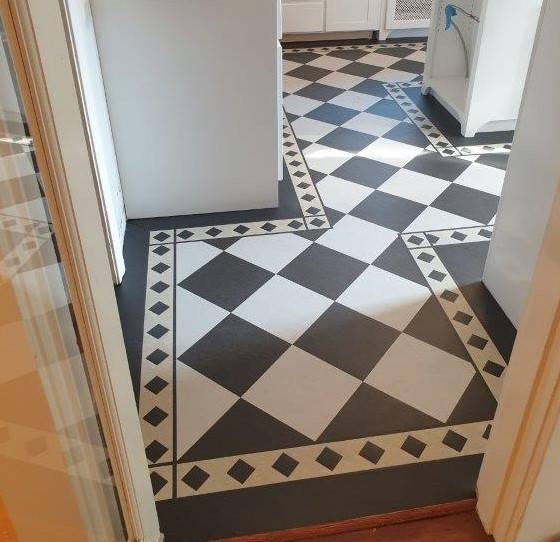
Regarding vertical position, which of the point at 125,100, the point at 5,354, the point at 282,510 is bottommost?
the point at 282,510

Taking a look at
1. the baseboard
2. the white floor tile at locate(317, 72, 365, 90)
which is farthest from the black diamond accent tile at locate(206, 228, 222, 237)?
the white floor tile at locate(317, 72, 365, 90)

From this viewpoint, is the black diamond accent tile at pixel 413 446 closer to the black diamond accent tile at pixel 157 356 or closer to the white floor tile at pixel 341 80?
the black diamond accent tile at pixel 157 356

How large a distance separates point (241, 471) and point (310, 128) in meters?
2.62

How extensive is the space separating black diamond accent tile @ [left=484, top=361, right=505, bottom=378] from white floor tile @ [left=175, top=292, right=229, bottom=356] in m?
1.00

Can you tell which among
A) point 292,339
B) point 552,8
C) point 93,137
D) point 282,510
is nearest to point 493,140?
point 552,8

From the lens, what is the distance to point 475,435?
2018mm

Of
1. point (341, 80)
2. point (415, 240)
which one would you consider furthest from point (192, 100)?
point (341, 80)

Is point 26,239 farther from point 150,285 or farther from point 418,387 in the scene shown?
point 150,285

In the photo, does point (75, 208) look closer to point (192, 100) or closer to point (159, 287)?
point (159, 287)

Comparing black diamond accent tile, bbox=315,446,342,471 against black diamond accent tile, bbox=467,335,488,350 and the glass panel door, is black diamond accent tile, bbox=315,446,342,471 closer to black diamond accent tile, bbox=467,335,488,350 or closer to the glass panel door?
black diamond accent tile, bbox=467,335,488,350

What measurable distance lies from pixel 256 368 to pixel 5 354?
4.86 ft

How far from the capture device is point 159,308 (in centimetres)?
258

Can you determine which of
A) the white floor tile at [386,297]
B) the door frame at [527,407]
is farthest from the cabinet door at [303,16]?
the door frame at [527,407]

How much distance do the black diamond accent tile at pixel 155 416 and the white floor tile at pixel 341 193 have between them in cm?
150
